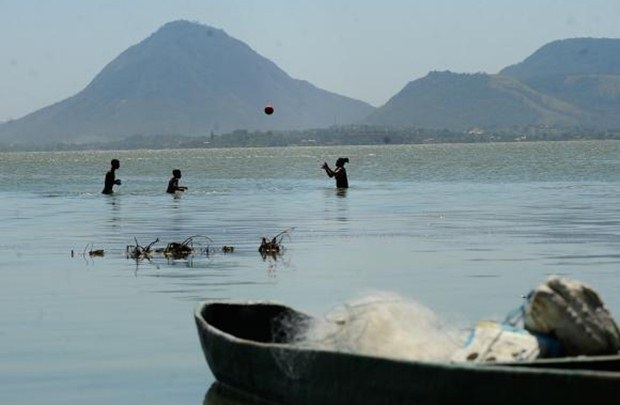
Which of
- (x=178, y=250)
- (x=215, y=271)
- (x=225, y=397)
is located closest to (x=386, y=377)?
(x=225, y=397)

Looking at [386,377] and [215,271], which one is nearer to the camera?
[386,377]

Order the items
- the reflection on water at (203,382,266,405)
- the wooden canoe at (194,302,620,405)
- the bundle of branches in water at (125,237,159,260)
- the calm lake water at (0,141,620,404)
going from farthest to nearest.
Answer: the bundle of branches in water at (125,237,159,260) < the calm lake water at (0,141,620,404) < the reflection on water at (203,382,266,405) < the wooden canoe at (194,302,620,405)

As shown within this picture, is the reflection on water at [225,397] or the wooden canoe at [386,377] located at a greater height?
the wooden canoe at [386,377]

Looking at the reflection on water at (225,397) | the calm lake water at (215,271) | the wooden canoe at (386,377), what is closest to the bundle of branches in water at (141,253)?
the calm lake water at (215,271)

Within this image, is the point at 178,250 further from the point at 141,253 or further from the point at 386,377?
the point at 386,377

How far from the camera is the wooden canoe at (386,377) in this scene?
989cm

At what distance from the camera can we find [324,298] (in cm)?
1950

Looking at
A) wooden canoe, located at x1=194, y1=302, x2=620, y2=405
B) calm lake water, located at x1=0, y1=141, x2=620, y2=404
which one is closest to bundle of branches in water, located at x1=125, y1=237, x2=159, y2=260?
calm lake water, located at x1=0, y1=141, x2=620, y2=404

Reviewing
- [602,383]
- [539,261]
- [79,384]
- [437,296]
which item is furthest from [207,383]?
[539,261]

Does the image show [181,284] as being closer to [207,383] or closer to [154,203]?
[207,383]

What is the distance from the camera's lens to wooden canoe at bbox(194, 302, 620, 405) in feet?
32.4

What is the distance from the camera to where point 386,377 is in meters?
10.8

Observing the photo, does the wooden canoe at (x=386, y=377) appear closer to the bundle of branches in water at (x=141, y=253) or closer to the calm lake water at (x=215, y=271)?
the calm lake water at (x=215, y=271)

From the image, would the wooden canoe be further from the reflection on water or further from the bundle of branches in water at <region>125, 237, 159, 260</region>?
the bundle of branches in water at <region>125, 237, 159, 260</region>
